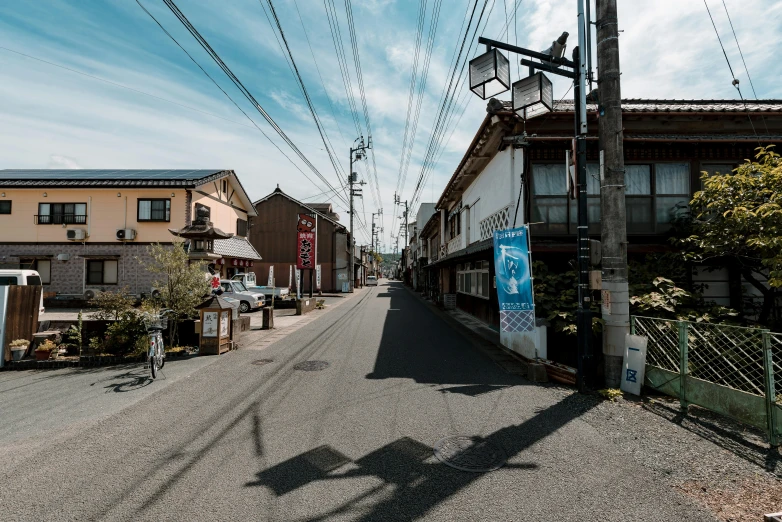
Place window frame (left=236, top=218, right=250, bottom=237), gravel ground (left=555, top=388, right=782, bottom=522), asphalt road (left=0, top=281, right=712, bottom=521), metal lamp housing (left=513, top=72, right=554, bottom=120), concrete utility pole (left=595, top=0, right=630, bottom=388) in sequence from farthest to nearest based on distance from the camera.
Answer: window frame (left=236, top=218, right=250, bottom=237) → metal lamp housing (left=513, top=72, right=554, bottom=120) → concrete utility pole (left=595, top=0, right=630, bottom=388) → gravel ground (left=555, top=388, right=782, bottom=522) → asphalt road (left=0, top=281, right=712, bottom=521)

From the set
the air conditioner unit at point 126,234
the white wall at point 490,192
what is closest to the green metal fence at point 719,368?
the white wall at point 490,192

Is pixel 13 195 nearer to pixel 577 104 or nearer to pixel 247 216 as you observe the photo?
pixel 247 216

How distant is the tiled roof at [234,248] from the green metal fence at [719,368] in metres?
21.2

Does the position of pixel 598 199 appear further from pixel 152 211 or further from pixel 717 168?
pixel 152 211

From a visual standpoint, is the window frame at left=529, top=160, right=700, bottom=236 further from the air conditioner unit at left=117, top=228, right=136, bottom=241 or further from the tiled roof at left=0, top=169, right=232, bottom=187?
the air conditioner unit at left=117, top=228, right=136, bottom=241

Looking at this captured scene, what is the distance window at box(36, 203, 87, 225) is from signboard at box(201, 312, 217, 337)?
61.6 ft

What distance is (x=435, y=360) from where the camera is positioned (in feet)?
28.8

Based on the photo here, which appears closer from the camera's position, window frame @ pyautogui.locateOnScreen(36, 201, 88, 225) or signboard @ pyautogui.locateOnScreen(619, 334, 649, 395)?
signboard @ pyautogui.locateOnScreen(619, 334, 649, 395)

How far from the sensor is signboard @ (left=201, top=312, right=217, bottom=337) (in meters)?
9.27

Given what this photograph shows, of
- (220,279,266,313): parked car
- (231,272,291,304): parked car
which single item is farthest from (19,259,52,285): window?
(220,279,266,313): parked car

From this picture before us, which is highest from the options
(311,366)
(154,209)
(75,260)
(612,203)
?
(154,209)

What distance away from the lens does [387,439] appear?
4.52 m

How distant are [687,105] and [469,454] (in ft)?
45.1

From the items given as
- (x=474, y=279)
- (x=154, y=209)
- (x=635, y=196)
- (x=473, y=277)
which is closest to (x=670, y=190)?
(x=635, y=196)
